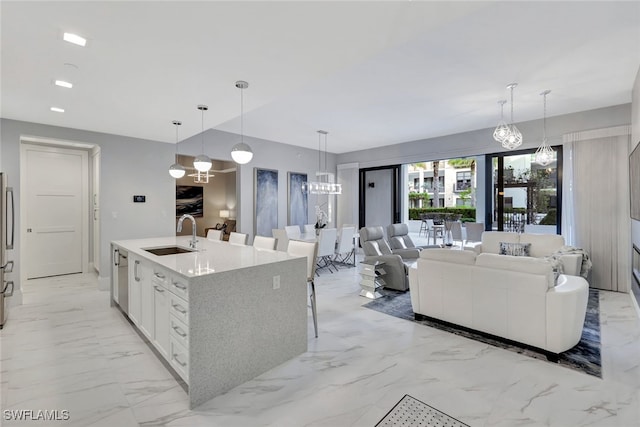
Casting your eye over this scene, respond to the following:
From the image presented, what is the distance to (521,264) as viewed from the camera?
8.95 feet

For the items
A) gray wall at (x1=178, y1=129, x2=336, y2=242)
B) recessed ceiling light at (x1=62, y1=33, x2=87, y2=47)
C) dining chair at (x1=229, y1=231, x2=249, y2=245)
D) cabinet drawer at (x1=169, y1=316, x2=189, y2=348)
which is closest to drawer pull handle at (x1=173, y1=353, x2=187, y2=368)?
cabinet drawer at (x1=169, y1=316, x2=189, y2=348)

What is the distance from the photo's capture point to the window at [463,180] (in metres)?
13.8

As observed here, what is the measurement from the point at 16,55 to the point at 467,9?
11.4 ft

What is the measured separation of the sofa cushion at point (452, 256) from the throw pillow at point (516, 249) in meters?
2.15

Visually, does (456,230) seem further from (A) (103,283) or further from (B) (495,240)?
(A) (103,283)

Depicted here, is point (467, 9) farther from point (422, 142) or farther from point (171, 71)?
point (422, 142)

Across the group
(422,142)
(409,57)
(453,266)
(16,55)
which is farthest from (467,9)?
(422,142)

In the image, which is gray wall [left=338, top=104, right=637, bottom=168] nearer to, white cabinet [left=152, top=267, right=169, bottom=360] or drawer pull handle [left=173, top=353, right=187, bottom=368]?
white cabinet [left=152, top=267, right=169, bottom=360]

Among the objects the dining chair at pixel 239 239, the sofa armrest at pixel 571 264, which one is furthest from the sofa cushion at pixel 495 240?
the dining chair at pixel 239 239

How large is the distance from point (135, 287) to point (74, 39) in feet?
7.27

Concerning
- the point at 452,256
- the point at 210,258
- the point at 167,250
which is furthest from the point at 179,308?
the point at 452,256

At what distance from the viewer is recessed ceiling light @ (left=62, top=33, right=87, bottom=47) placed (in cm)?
223

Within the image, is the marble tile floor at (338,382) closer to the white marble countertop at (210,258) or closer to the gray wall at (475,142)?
the white marble countertop at (210,258)

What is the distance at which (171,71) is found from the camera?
281 centimetres
